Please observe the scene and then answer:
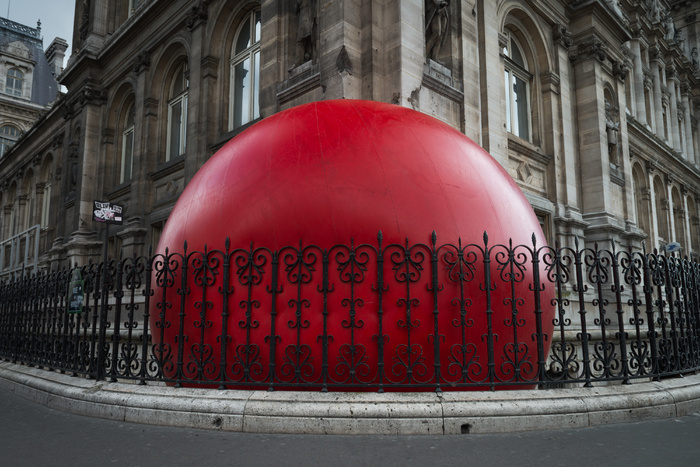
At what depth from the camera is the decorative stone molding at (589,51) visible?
17391mm

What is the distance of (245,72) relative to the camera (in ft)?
48.6

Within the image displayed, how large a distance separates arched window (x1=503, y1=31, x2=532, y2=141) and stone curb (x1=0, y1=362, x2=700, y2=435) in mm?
11991

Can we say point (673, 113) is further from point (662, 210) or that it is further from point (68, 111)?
point (68, 111)

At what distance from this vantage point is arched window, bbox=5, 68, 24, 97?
Result: 43406 millimetres

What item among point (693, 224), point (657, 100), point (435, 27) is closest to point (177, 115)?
point (435, 27)

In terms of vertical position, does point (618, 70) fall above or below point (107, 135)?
above

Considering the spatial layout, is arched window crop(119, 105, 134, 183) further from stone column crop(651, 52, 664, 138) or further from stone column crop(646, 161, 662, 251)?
stone column crop(651, 52, 664, 138)

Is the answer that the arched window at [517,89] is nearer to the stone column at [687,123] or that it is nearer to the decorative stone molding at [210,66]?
the decorative stone molding at [210,66]

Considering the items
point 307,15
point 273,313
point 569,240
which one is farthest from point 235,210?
point 569,240

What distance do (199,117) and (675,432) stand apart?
45.0ft

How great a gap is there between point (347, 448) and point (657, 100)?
3145 centimetres

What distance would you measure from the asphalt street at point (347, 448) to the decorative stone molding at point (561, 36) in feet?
50.8

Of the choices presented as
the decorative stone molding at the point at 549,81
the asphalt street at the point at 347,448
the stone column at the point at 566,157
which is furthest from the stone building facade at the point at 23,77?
the asphalt street at the point at 347,448

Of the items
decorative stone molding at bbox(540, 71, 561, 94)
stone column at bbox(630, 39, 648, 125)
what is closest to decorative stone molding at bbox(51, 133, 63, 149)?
decorative stone molding at bbox(540, 71, 561, 94)
